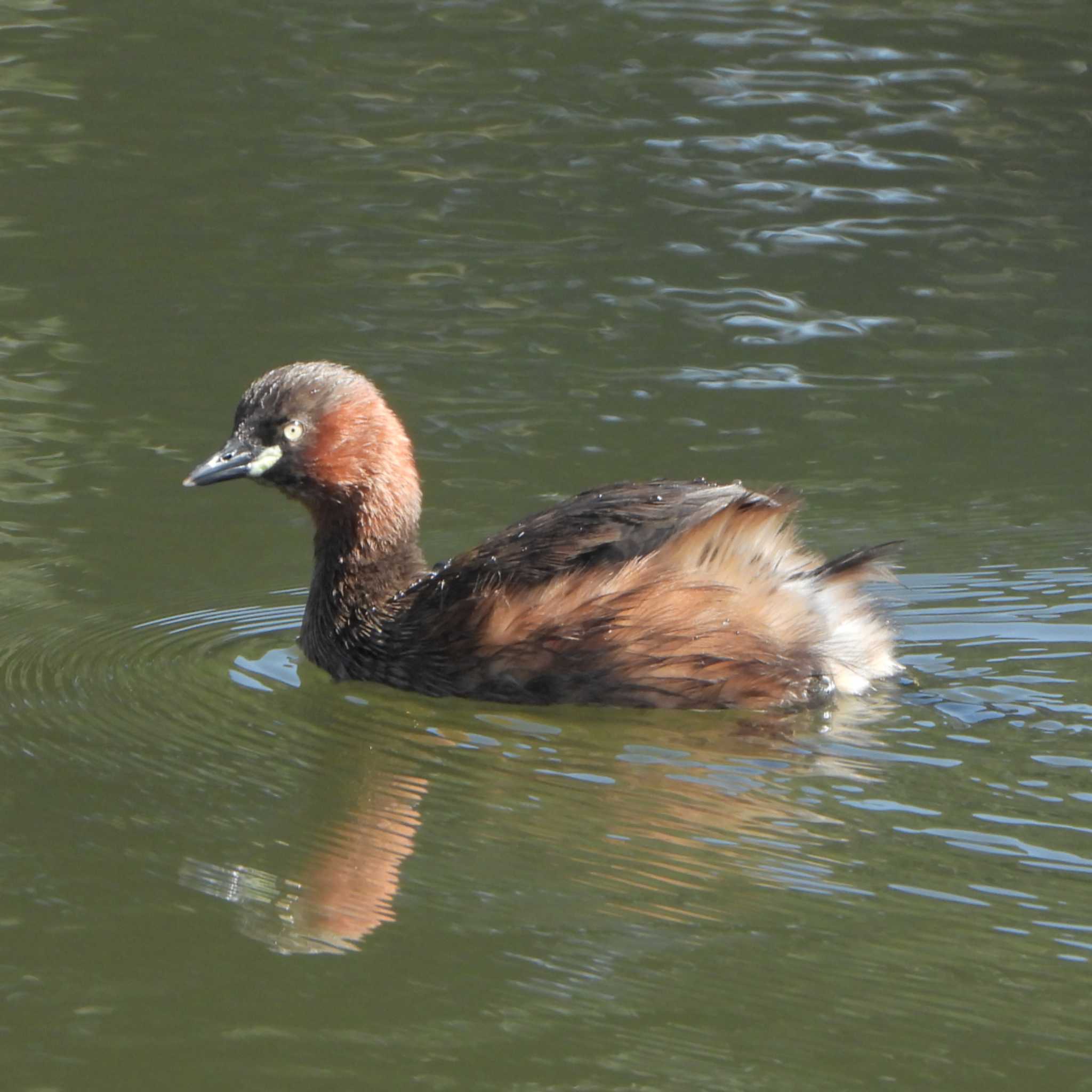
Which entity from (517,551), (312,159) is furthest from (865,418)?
(312,159)

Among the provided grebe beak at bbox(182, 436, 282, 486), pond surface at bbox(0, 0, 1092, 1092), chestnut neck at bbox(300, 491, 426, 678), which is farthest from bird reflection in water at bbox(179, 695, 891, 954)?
grebe beak at bbox(182, 436, 282, 486)

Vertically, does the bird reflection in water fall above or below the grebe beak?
below

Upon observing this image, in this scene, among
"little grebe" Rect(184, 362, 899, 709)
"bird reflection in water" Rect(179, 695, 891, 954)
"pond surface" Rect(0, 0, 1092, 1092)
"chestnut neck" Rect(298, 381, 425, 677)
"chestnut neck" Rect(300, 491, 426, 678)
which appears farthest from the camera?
"chestnut neck" Rect(298, 381, 425, 677)

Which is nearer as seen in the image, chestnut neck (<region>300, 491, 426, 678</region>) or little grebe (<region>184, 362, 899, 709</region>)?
little grebe (<region>184, 362, 899, 709</region>)

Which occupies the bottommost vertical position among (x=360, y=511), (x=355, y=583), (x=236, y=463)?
(x=355, y=583)

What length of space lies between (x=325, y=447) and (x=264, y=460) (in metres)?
0.19

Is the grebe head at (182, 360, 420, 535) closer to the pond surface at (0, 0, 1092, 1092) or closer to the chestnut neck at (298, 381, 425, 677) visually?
the chestnut neck at (298, 381, 425, 677)

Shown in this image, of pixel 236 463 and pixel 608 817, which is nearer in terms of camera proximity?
pixel 608 817

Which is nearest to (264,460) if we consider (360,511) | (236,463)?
(236,463)

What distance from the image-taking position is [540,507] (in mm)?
7086

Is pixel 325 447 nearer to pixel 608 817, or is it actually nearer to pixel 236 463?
pixel 236 463

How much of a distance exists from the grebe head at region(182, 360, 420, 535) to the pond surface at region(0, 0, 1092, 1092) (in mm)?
450

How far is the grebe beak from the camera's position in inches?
244

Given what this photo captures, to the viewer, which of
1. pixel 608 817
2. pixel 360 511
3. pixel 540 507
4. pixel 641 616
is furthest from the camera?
pixel 540 507
